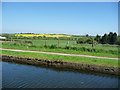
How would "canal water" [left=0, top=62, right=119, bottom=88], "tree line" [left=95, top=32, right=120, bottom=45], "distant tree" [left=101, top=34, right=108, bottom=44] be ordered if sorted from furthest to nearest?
"distant tree" [left=101, top=34, right=108, bottom=44] → "tree line" [left=95, top=32, right=120, bottom=45] → "canal water" [left=0, top=62, right=119, bottom=88]

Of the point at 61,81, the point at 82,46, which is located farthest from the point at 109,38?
the point at 61,81

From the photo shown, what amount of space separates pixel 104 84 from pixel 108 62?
338 centimetres

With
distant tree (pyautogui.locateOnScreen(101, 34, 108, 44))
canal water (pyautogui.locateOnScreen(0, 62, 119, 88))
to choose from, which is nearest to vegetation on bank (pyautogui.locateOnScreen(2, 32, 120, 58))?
distant tree (pyautogui.locateOnScreen(101, 34, 108, 44))

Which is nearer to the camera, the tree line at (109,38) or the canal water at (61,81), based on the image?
the canal water at (61,81)

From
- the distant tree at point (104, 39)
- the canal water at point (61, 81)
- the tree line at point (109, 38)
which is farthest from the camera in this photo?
the distant tree at point (104, 39)

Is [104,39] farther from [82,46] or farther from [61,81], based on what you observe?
[61,81]

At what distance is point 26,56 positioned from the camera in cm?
1317

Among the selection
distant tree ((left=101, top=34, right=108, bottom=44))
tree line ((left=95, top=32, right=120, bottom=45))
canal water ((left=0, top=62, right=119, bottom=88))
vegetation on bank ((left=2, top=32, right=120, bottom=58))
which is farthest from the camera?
distant tree ((left=101, top=34, right=108, bottom=44))

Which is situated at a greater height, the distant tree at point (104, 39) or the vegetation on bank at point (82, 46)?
the distant tree at point (104, 39)

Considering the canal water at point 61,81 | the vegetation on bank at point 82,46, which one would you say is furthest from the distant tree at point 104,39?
the canal water at point 61,81

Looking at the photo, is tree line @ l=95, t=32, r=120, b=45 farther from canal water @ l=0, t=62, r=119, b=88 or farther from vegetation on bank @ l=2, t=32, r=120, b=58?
canal water @ l=0, t=62, r=119, b=88

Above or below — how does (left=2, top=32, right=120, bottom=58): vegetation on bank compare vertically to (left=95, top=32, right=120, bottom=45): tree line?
below

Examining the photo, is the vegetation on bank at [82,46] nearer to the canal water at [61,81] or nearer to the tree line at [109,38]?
the tree line at [109,38]

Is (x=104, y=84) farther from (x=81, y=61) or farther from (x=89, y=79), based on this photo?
(x=81, y=61)
